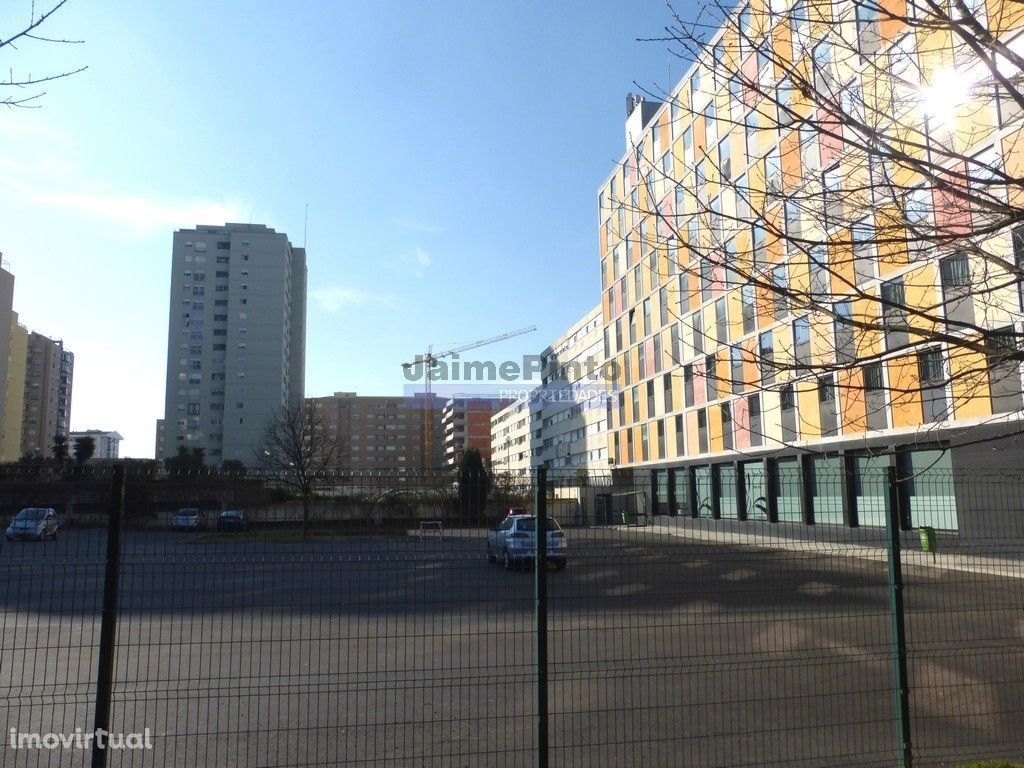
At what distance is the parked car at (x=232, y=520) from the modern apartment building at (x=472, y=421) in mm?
128688

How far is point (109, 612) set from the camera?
13.0 ft

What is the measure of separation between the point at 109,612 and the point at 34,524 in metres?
0.83

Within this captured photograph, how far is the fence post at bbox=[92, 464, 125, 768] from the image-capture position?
395cm

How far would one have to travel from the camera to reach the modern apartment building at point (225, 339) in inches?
3676

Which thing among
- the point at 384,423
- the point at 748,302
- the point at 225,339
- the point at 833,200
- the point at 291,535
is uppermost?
the point at 225,339

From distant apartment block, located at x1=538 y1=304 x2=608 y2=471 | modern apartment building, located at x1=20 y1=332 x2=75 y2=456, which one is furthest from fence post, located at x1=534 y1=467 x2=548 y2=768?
modern apartment building, located at x1=20 y1=332 x2=75 y2=456

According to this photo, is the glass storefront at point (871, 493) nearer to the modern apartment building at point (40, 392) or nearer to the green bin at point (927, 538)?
the green bin at point (927, 538)

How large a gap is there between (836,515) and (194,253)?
101m

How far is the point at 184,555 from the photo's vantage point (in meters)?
4.42

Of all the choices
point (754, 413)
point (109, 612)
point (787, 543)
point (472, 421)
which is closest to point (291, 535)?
point (109, 612)

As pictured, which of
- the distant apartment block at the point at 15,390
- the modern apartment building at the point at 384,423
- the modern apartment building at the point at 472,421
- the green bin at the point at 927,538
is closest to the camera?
the green bin at the point at 927,538

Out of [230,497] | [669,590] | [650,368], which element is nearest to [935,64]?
[669,590]

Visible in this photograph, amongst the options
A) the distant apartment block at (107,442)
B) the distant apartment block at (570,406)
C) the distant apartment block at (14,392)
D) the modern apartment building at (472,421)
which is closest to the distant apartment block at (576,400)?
the distant apartment block at (570,406)

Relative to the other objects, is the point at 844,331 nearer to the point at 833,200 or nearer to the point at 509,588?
the point at 833,200
